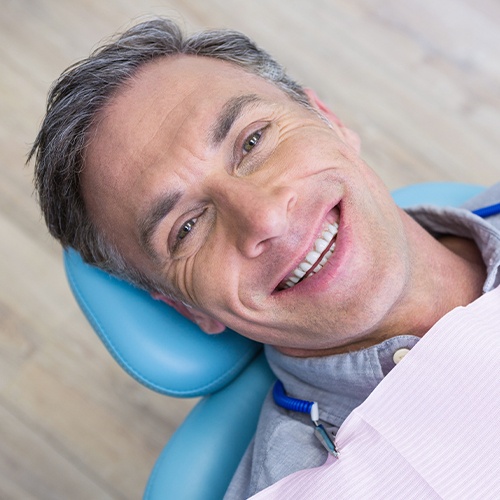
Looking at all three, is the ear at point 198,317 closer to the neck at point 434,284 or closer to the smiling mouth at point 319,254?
the smiling mouth at point 319,254

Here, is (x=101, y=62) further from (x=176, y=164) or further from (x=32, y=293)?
(x=32, y=293)

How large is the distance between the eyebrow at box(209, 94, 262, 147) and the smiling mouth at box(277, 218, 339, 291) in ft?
0.77

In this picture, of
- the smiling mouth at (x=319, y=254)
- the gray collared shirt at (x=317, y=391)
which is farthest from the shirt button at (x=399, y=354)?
the smiling mouth at (x=319, y=254)

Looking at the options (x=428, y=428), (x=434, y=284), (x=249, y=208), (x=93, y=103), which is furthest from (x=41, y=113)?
(x=428, y=428)

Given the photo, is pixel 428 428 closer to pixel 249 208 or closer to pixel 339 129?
pixel 249 208

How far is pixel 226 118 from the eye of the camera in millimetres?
1123

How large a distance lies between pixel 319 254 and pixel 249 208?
15cm

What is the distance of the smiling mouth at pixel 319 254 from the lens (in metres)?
1.12

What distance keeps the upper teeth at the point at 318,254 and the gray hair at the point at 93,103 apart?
0.30m

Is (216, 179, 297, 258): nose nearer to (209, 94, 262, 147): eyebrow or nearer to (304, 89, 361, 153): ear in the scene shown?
(209, 94, 262, 147): eyebrow

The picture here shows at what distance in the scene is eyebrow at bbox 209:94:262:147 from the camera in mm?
1114

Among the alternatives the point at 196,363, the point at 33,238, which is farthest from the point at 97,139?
the point at 33,238

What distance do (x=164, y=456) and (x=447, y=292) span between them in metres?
0.66

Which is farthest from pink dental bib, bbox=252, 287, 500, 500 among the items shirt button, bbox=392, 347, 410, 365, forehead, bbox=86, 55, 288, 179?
forehead, bbox=86, 55, 288, 179
